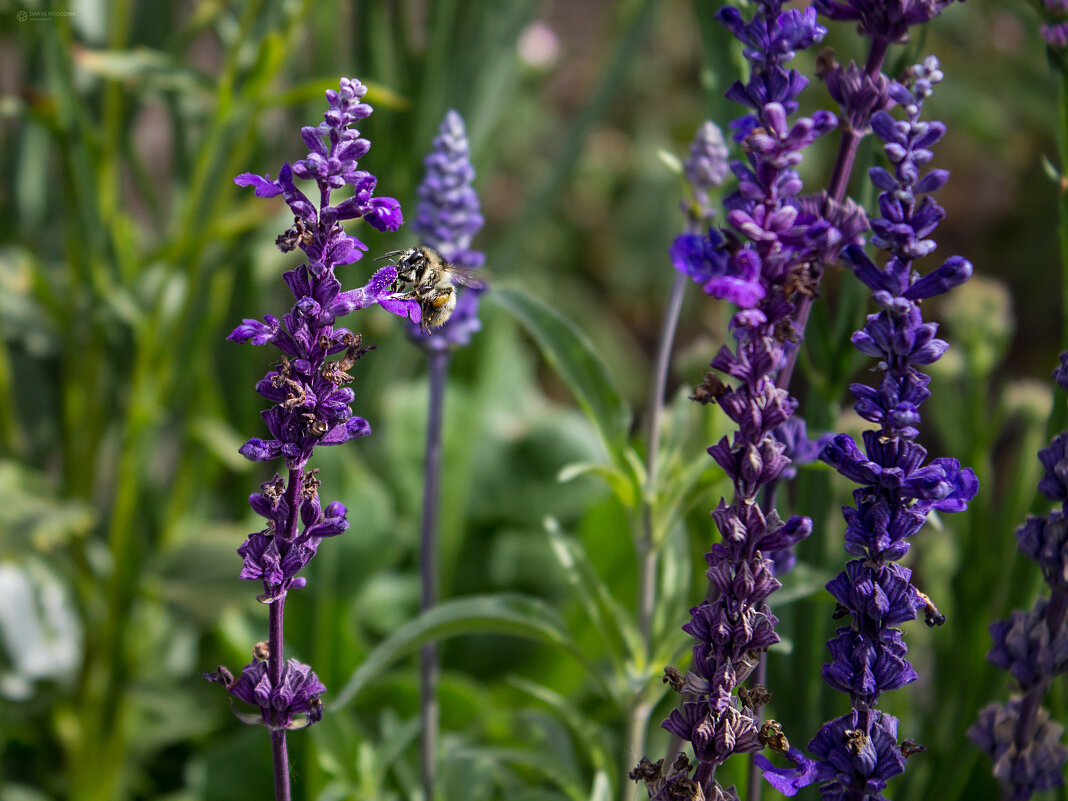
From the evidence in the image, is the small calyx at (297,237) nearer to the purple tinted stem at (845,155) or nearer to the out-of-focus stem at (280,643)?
the out-of-focus stem at (280,643)

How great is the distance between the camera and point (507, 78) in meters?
0.89

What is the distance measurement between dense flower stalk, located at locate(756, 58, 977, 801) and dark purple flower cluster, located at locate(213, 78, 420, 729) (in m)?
0.16

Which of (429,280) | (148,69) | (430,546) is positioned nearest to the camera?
(429,280)

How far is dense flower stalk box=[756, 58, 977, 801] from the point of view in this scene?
0.33 meters

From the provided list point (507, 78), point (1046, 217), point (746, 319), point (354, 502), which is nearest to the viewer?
point (746, 319)

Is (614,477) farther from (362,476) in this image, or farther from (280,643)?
(362,476)

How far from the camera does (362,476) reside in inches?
30.9

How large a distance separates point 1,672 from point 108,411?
0.77 feet

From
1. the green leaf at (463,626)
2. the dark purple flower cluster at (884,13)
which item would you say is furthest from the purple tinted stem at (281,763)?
the dark purple flower cluster at (884,13)

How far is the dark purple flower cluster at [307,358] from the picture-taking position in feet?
1.03

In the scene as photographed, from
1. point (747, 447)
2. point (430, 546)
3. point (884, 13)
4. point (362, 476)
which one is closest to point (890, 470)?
point (747, 447)

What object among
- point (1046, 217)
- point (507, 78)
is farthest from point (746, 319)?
point (1046, 217)

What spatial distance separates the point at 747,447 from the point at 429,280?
0.62 ft

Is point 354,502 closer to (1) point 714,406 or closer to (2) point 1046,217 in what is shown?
(1) point 714,406
